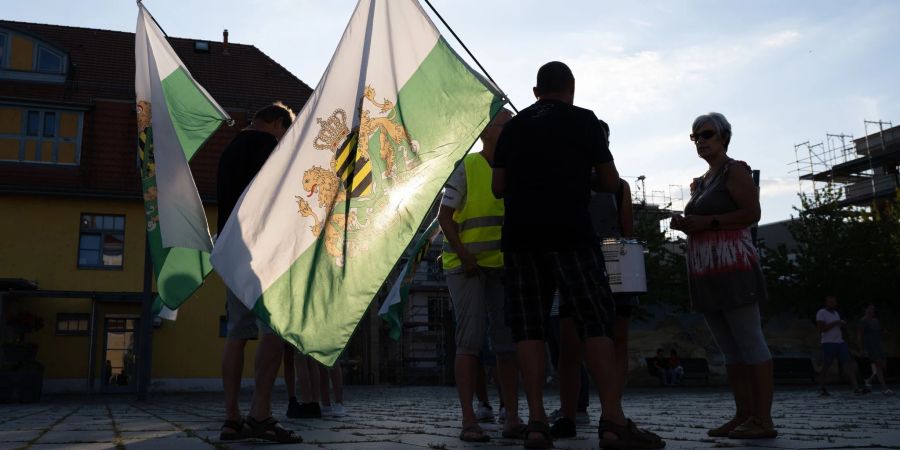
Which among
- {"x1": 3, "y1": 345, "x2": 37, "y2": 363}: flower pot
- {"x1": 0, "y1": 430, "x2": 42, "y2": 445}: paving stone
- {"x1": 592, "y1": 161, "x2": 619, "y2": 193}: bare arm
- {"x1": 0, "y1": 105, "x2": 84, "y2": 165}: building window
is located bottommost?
{"x1": 0, "y1": 430, "x2": 42, "y2": 445}: paving stone

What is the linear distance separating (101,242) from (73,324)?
2.76m

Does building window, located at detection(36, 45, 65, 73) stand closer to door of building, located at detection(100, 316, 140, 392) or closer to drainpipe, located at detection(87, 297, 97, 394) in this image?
drainpipe, located at detection(87, 297, 97, 394)

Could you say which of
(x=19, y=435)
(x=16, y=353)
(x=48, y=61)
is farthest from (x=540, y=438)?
(x=48, y=61)

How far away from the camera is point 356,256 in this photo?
4.91 m

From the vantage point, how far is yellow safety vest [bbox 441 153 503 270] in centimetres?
536

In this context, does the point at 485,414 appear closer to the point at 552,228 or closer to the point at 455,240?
the point at 455,240

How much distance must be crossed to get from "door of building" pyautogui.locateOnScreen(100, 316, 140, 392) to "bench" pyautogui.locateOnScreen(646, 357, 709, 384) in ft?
53.9

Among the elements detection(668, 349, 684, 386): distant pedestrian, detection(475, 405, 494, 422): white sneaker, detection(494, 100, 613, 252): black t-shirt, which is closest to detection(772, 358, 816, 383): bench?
detection(668, 349, 684, 386): distant pedestrian

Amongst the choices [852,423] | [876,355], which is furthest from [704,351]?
[852,423]

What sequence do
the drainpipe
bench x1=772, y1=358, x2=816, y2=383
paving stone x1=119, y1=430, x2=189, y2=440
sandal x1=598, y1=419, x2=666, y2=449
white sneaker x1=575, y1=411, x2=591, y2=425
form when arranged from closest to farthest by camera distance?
sandal x1=598, y1=419, x2=666, y2=449 < paving stone x1=119, y1=430, x2=189, y2=440 < white sneaker x1=575, y1=411, x2=591, y2=425 < the drainpipe < bench x1=772, y1=358, x2=816, y2=383

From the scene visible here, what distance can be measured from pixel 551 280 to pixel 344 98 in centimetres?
180

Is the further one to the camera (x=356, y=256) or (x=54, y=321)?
(x=54, y=321)

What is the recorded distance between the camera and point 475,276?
5.29m

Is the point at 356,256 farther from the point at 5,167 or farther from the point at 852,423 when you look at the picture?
the point at 5,167
